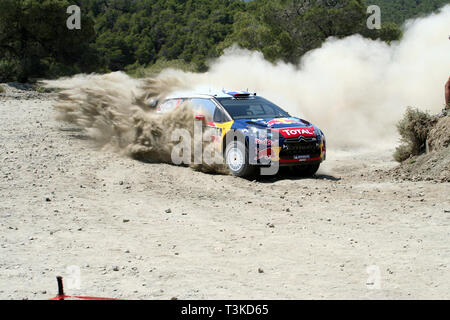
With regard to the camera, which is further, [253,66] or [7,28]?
[7,28]

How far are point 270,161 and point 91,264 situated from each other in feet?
17.4

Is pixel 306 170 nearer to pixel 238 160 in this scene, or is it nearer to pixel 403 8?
pixel 238 160

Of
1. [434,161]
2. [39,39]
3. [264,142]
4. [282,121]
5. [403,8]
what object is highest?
[403,8]

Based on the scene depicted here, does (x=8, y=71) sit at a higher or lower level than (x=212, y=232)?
higher

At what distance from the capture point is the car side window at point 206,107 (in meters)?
11.8

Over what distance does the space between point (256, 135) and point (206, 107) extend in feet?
5.71

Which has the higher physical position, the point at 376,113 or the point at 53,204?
the point at 376,113

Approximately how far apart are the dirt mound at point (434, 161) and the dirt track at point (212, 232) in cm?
46

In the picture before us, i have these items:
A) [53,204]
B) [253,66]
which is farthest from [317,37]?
[53,204]

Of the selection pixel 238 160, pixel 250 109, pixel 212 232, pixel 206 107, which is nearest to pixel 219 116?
pixel 206 107

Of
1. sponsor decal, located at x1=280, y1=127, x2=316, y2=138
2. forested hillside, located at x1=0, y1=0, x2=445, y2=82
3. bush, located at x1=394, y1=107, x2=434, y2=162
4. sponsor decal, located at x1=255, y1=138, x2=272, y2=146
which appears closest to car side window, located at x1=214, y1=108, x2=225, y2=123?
sponsor decal, located at x1=255, y1=138, x2=272, y2=146

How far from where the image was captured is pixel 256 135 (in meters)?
10.7

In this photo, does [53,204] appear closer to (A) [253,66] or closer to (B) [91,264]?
(B) [91,264]

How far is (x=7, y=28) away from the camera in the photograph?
3988 centimetres
